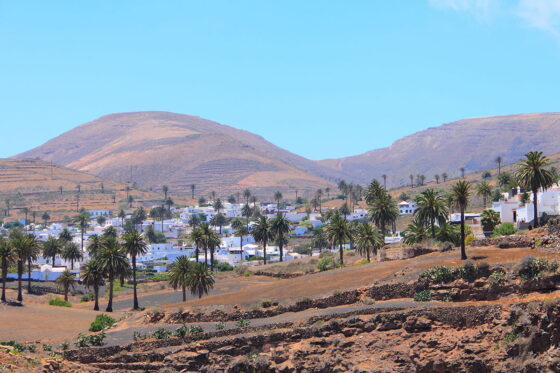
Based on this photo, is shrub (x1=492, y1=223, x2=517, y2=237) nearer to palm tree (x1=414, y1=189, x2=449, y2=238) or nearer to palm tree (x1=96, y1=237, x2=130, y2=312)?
palm tree (x1=414, y1=189, x2=449, y2=238)

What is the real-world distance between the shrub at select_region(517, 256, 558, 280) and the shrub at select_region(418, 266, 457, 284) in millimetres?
4057

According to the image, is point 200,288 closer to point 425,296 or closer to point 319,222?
point 425,296

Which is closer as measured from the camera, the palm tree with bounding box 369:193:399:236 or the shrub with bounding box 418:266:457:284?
the shrub with bounding box 418:266:457:284

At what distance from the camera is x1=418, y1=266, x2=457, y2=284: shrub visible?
4253 centimetres

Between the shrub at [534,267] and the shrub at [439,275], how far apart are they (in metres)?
4.06

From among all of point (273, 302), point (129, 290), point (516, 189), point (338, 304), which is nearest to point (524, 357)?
point (338, 304)

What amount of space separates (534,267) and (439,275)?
562 cm

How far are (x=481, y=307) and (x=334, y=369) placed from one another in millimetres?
7398

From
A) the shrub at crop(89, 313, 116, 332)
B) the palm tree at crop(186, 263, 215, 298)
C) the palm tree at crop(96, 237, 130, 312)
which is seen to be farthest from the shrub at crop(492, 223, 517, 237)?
the palm tree at crop(96, 237, 130, 312)

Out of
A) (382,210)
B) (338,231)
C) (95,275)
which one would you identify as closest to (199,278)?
(95,275)

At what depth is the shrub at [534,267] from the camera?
38178 mm

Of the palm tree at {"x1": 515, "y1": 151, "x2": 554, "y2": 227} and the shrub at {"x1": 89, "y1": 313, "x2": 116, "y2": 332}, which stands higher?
the palm tree at {"x1": 515, "y1": 151, "x2": 554, "y2": 227}

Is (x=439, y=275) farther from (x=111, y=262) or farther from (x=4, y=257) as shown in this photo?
(x=4, y=257)

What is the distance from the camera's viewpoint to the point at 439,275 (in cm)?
4281
